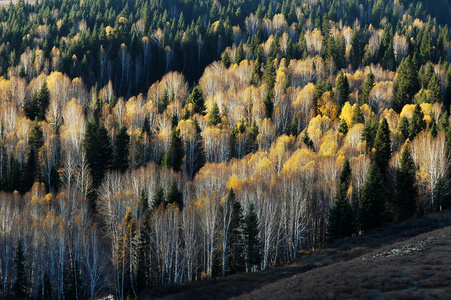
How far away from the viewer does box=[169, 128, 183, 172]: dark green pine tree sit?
249 ft

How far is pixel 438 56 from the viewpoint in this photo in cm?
13112

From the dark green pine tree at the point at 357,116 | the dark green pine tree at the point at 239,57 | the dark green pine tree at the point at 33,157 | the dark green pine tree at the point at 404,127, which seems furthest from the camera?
the dark green pine tree at the point at 239,57

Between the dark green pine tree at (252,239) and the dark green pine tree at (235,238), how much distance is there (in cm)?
112

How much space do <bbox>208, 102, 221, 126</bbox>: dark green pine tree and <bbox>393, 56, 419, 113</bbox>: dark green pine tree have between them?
1708 inches

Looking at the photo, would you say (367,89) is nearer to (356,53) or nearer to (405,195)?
(356,53)

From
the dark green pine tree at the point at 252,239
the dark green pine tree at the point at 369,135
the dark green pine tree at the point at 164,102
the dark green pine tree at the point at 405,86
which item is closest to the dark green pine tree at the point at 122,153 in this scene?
the dark green pine tree at the point at 164,102

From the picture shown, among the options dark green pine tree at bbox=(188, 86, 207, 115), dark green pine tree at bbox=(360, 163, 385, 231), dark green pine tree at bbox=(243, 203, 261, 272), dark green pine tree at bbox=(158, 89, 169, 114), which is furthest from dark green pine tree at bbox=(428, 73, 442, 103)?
dark green pine tree at bbox=(243, 203, 261, 272)

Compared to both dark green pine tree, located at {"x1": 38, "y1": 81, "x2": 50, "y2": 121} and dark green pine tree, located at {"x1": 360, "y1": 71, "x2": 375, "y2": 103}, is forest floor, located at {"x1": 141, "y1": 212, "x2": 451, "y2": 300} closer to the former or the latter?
dark green pine tree, located at {"x1": 360, "y1": 71, "x2": 375, "y2": 103}

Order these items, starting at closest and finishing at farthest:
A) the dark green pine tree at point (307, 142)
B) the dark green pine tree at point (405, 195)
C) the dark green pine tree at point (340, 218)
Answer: the dark green pine tree at point (340, 218), the dark green pine tree at point (405, 195), the dark green pine tree at point (307, 142)

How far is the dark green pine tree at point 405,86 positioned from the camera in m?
95.2

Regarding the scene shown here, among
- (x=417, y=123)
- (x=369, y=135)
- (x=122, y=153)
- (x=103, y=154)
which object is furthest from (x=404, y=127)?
(x=103, y=154)

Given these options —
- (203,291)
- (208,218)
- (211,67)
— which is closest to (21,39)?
(211,67)

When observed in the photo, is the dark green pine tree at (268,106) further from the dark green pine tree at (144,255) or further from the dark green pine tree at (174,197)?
the dark green pine tree at (144,255)

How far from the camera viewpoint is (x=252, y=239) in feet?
153
